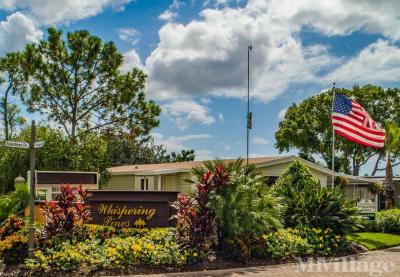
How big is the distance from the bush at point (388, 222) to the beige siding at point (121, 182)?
1568 cm

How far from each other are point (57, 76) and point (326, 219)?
758 inches

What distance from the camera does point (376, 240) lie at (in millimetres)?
16062

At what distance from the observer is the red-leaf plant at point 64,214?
11.1 meters

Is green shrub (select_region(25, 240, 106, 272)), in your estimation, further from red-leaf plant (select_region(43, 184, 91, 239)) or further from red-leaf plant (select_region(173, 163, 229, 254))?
red-leaf plant (select_region(173, 163, 229, 254))

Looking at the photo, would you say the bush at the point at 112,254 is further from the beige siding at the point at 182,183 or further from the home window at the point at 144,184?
the home window at the point at 144,184

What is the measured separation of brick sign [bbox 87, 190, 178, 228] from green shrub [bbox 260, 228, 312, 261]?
2.68m

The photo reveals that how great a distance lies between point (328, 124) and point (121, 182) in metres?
23.6

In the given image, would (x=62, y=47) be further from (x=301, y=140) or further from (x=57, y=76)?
(x=301, y=140)

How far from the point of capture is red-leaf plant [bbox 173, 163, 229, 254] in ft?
37.7

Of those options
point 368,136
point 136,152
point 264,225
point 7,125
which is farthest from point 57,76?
point 136,152

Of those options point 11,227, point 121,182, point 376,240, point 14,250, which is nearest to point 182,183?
point 121,182

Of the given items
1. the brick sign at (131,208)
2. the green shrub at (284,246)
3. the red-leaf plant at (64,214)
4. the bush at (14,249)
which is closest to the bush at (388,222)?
the green shrub at (284,246)

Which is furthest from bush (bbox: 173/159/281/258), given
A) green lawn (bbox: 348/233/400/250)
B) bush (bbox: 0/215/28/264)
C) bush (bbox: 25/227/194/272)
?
green lawn (bbox: 348/233/400/250)

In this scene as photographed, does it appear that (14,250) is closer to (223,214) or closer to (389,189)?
(223,214)
